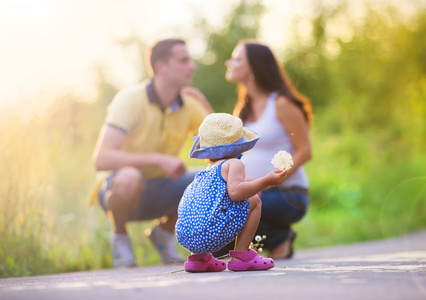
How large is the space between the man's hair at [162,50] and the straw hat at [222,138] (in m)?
1.84

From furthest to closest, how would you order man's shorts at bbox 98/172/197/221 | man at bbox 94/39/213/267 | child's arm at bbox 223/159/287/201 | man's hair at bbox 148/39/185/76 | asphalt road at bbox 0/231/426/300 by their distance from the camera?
man's hair at bbox 148/39/185/76, man's shorts at bbox 98/172/197/221, man at bbox 94/39/213/267, child's arm at bbox 223/159/287/201, asphalt road at bbox 0/231/426/300

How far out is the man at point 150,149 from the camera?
405 centimetres

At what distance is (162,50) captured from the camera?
456 centimetres

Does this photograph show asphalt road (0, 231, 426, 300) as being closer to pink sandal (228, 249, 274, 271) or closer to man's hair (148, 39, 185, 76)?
pink sandal (228, 249, 274, 271)

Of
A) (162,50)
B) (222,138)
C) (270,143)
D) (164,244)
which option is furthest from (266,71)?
(222,138)

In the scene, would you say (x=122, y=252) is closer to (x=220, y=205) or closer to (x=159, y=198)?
(x=159, y=198)

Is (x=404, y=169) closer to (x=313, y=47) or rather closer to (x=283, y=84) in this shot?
(x=283, y=84)

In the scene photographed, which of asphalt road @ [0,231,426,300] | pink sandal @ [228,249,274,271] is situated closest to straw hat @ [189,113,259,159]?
pink sandal @ [228,249,274,271]

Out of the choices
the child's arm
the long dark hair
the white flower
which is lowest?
the child's arm

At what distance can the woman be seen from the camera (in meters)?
3.96

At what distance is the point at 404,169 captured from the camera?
9125 mm

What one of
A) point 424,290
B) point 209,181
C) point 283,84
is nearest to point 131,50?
point 283,84

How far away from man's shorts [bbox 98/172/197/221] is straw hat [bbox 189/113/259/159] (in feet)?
5.15

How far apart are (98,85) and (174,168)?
2905 mm
